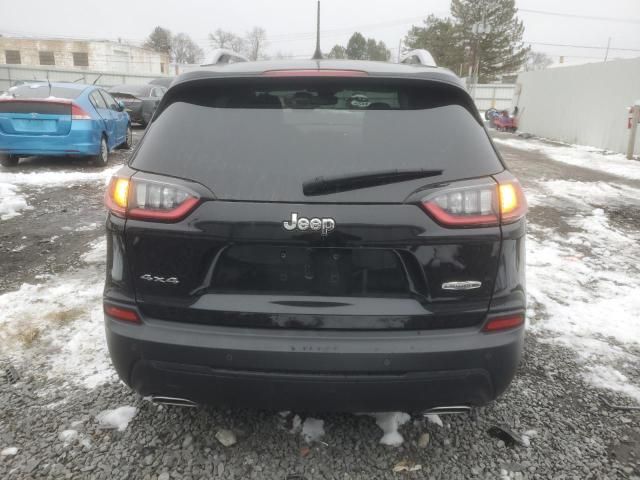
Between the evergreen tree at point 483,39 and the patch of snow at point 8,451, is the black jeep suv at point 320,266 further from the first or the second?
the evergreen tree at point 483,39

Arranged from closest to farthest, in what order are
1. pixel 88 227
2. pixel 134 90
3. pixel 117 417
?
pixel 117 417, pixel 88 227, pixel 134 90

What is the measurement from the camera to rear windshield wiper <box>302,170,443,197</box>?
71.4 inches

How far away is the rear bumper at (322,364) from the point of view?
1817 millimetres

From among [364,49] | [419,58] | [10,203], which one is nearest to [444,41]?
[364,49]

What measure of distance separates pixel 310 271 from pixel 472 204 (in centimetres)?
66

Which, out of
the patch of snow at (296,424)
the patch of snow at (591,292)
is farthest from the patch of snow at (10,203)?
the patch of snow at (591,292)

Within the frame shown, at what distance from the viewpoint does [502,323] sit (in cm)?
190

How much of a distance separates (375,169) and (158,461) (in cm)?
161

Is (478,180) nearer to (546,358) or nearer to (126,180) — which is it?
(126,180)

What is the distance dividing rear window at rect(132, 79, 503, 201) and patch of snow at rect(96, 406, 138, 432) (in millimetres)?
1310

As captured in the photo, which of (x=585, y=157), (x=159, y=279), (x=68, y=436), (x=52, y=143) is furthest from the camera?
(x=585, y=157)

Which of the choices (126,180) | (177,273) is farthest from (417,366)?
(126,180)

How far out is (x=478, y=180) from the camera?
1.86 meters

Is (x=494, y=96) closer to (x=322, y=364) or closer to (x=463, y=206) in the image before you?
(x=463, y=206)
